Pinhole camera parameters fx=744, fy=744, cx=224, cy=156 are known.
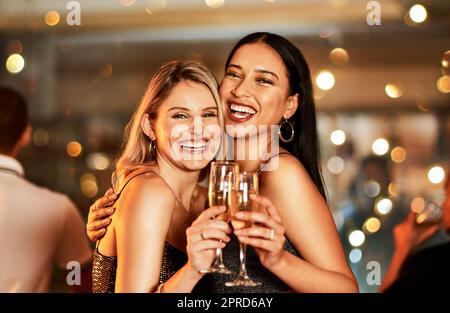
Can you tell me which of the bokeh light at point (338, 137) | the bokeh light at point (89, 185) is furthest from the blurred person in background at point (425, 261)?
the bokeh light at point (89, 185)

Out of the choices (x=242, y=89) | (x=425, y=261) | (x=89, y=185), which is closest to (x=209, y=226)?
(x=242, y=89)

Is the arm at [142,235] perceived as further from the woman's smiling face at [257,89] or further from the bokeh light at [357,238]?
the bokeh light at [357,238]

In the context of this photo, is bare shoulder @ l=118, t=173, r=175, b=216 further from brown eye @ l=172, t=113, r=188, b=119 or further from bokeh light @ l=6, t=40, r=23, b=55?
bokeh light @ l=6, t=40, r=23, b=55

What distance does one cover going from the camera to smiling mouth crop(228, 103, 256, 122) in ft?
7.41

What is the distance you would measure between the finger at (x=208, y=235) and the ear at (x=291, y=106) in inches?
25.7

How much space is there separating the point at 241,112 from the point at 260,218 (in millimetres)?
571

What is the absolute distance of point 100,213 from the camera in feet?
7.26

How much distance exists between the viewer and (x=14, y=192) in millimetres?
2691

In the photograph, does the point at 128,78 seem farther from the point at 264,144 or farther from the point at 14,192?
the point at 264,144

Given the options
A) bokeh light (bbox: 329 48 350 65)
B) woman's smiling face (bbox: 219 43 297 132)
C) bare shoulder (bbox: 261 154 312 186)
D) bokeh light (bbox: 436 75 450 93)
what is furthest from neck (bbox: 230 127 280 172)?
bokeh light (bbox: 436 75 450 93)

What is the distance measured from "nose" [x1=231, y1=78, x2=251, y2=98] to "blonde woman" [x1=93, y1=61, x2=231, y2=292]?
0.20 ft

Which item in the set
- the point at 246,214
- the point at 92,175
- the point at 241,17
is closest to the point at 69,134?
the point at 92,175

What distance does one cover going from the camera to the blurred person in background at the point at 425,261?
237 cm

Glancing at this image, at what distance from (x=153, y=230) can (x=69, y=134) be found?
17.9 feet
